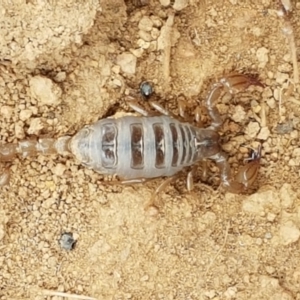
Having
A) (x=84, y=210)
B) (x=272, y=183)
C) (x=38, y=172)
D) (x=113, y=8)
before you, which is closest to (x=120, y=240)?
(x=84, y=210)

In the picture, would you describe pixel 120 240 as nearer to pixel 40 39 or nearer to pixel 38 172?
pixel 38 172

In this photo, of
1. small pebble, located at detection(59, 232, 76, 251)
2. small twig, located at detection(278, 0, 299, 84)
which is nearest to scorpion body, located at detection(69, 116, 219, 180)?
small pebble, located at detection(59, 232, 76, 251)

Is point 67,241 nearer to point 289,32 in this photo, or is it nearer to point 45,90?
point 45,90

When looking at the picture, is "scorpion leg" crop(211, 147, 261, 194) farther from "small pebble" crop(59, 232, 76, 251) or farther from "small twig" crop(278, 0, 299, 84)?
"small pebble" crop(59, 232, 76, 251)

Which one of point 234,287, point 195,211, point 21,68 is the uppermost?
point 21,68

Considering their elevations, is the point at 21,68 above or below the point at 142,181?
above

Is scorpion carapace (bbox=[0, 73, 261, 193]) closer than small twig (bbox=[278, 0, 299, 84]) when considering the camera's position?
Yes
